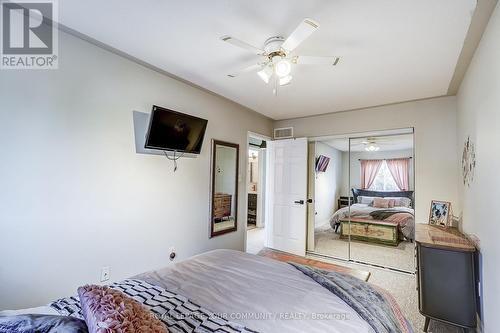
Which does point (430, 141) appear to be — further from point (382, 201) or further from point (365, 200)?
point (365, 200)

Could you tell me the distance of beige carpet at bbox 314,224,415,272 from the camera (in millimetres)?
3586

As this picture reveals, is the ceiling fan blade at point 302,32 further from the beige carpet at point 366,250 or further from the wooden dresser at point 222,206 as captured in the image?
the beige carpet at point 366,250

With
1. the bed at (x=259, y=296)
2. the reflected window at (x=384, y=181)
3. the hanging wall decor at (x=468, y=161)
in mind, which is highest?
the hanging wall decor at (x=468, y=161)

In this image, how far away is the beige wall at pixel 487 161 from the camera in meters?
1.56

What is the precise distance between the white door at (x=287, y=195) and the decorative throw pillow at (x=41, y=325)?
3619 millimetres

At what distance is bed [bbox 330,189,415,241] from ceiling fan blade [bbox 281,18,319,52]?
2943 mm

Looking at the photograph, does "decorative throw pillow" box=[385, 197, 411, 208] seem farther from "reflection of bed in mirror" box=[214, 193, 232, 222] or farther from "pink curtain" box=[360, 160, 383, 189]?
"reflection of bed in mirror" box=[214, 193, 232, 222]

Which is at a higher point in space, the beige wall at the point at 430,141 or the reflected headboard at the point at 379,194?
the beige wall at the point at 430,141

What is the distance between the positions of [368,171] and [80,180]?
12.5 ft

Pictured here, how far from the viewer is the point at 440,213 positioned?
303 cm

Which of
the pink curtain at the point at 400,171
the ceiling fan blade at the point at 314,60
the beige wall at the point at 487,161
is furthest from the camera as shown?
the pink curtain at the point at 400,171

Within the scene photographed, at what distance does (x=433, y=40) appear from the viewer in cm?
198
